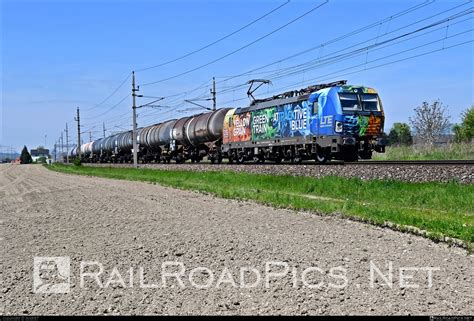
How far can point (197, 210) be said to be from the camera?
12.8 m

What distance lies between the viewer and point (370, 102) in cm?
2311

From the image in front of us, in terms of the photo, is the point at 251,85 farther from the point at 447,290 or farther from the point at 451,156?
the point at 447,290

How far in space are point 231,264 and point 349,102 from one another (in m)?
17.2

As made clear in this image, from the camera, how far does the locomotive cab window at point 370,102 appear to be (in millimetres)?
22906

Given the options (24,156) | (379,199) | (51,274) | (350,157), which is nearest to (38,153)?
(24,156)

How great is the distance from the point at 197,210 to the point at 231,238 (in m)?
4.59

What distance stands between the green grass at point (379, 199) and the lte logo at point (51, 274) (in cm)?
557

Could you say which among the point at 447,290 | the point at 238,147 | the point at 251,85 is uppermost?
the point at 251,85

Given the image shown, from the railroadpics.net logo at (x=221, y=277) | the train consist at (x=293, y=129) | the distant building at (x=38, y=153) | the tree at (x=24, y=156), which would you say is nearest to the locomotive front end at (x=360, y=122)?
the train consist at (x=293, y=129)

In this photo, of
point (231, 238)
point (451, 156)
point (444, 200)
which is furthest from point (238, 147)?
point (231, 238)

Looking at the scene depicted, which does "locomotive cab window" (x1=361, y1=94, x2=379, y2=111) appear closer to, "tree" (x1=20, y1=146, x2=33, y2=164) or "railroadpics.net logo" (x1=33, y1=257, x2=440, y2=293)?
"railroadpics.net logo" (x1=33, y1=257, x2=440, y2=293)

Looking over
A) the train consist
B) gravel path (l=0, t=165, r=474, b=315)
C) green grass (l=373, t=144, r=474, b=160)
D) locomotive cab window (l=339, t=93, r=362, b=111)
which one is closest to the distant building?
the train consist

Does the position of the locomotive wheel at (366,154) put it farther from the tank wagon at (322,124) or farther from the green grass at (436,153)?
the green grass at (436,153)

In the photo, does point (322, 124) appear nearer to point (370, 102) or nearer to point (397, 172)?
point (370, 102)
